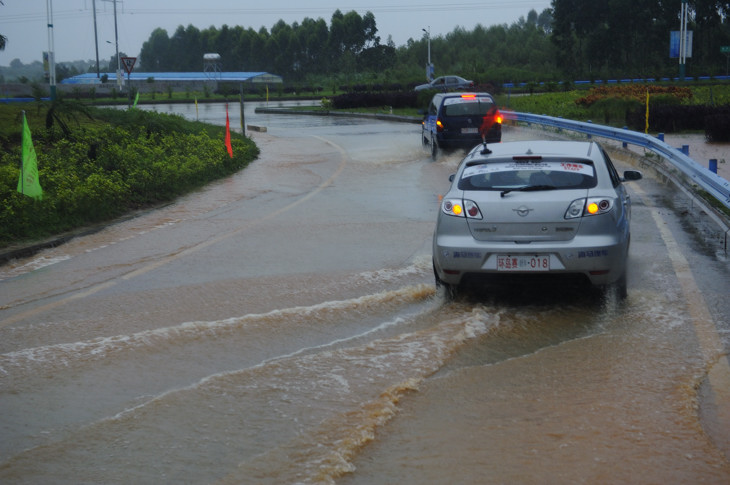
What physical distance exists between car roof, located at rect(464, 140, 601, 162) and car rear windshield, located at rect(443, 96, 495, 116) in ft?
49.6

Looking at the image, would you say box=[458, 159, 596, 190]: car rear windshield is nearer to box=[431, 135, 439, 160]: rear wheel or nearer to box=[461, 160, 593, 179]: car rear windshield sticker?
box=[461, 160, 593, 179]: car rear windshield sticker

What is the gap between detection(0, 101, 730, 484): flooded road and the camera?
16.0 ft

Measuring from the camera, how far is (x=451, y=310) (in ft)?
26.5

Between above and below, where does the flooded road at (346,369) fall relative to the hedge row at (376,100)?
below

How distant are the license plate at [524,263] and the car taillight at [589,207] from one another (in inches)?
17.9

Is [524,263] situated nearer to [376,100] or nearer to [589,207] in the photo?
[589,207]

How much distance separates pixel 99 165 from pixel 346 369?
1246cm

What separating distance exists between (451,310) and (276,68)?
121 meters

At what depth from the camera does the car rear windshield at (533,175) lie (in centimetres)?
836

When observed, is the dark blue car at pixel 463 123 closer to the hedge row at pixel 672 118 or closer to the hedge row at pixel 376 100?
the hedge row at pixel 672 118

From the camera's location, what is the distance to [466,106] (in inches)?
970

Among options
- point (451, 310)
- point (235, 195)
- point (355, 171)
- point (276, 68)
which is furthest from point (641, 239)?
point (276, 68)

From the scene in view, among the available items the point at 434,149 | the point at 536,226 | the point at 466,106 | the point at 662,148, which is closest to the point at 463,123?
the point at 466,106

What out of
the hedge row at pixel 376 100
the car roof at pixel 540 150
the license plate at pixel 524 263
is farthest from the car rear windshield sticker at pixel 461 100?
the hedge row at pixel 376 100
